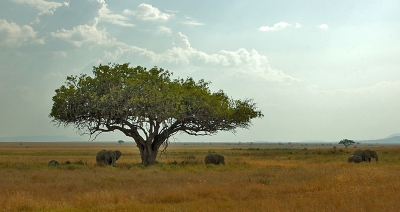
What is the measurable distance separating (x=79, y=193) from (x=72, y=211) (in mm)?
3812

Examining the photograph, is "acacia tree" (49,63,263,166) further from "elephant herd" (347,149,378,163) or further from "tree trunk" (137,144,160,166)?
"elephant herd" (347,149,378,163)

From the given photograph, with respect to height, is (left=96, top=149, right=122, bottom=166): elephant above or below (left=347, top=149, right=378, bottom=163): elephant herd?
above

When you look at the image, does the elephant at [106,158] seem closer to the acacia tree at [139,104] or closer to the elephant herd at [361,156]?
the acacia tree at [139,104]

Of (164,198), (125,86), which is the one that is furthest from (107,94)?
(164,198)

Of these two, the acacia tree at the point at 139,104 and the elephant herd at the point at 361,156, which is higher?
the acacia tree at the point at 139,104

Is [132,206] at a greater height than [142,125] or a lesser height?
lesser

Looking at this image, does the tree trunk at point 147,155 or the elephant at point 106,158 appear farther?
the elephant at point 106,158

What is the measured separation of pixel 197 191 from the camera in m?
17.8

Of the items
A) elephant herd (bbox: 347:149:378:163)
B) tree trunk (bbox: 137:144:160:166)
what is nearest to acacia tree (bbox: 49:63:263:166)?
tree trunk (bbox: 137:144:160:166)

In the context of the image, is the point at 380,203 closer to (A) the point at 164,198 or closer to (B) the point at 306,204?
(B) the point at 306,204

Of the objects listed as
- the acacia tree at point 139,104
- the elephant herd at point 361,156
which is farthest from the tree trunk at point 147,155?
the elephant herd at point 361,156

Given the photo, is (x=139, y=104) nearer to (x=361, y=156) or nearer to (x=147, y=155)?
(x=147, y=155)

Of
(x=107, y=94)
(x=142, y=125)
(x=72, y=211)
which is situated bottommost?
(x=72, y=211)

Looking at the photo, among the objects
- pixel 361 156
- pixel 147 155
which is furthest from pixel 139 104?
pixel 361 156
